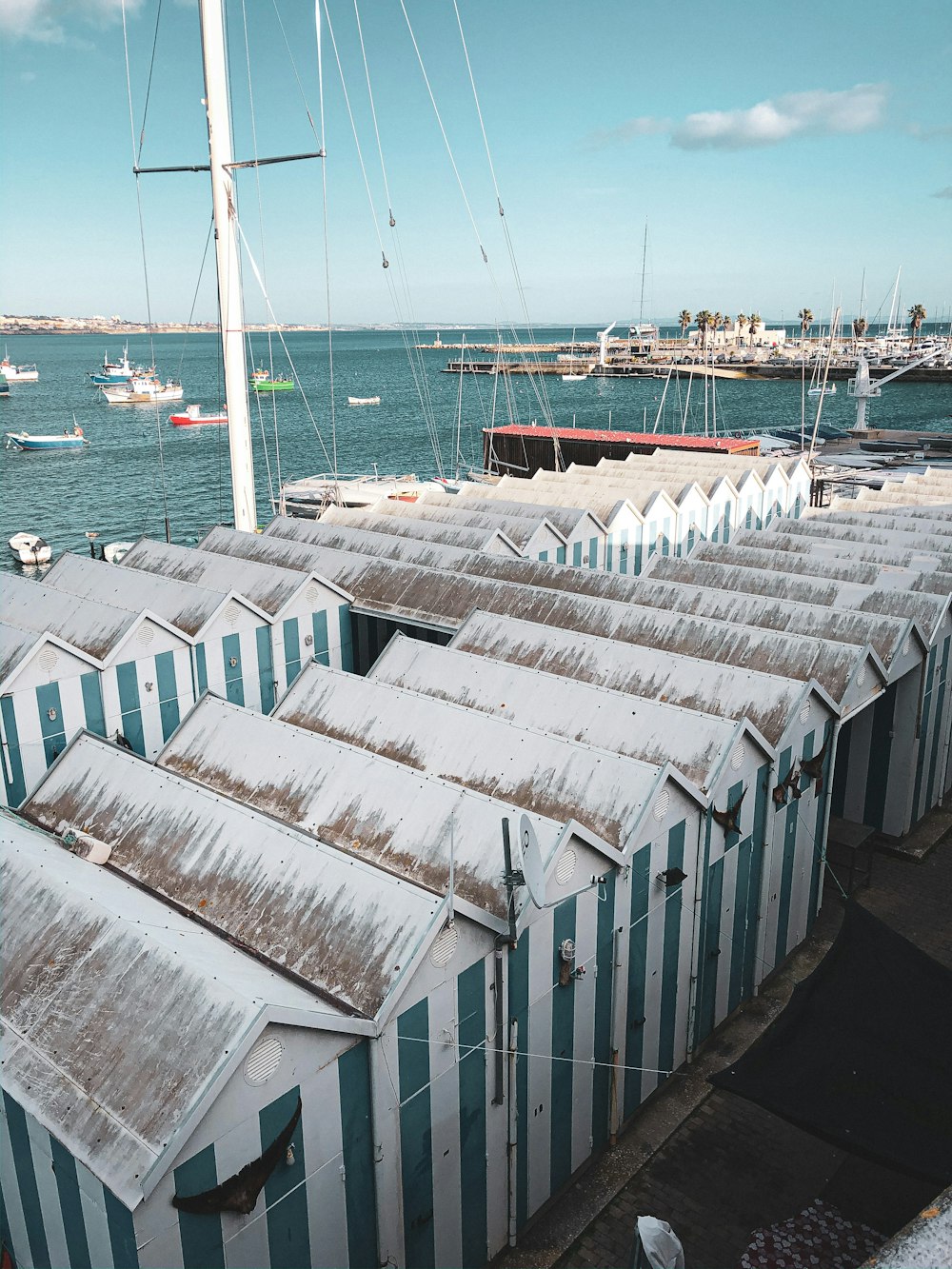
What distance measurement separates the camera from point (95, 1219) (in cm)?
739

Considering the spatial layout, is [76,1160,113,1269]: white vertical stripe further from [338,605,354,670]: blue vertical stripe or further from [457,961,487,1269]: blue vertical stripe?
[338,605,354,670]: blue vertical stripe

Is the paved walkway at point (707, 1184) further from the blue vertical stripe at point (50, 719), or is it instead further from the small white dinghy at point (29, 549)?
the small white dinghy at point (29, 549)

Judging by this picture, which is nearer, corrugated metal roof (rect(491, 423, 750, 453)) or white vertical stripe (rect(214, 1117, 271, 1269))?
white vertical stripe (rect(214, 1117, 271, 1269))

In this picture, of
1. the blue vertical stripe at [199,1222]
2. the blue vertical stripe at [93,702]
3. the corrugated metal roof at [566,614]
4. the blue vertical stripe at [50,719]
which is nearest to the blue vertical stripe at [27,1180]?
the blue vertical stripe at [199,1222]

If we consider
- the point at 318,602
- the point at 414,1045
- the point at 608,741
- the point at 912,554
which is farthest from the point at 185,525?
the point at 414,1045

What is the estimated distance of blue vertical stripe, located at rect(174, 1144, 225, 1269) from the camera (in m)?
7.18

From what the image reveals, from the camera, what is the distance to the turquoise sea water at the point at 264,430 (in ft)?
203

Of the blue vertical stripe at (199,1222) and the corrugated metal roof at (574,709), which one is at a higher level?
the corrugated metal roof at (574,709)

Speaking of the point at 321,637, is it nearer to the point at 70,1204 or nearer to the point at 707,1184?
the point at 707,1184

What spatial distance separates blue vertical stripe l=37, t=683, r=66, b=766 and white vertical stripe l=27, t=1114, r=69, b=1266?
9.05 metres

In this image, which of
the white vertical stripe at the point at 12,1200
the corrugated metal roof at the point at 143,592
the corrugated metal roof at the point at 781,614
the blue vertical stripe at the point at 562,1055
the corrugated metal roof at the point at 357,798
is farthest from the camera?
the corrugated metal roof at the point at 143,592

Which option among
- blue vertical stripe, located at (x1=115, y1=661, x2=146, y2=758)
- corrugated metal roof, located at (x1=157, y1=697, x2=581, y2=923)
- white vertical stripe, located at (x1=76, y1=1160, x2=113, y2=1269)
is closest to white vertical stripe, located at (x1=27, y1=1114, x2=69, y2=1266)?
white vertical stripe, located at (x1=76, y1=1160, x2=113, y2=1269)

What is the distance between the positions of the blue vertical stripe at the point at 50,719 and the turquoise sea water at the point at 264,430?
18204 mm

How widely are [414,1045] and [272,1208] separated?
1743mm
